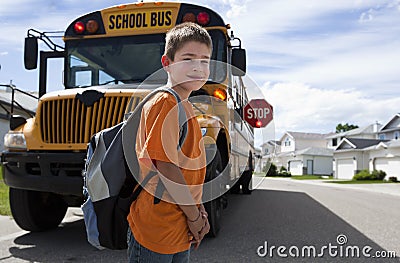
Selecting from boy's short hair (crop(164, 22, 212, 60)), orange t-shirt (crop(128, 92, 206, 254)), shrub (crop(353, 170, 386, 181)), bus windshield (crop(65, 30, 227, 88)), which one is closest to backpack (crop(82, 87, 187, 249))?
orange t-shirt (crop(128, 92, 206, 254))

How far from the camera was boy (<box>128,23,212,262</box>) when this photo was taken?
1863mm

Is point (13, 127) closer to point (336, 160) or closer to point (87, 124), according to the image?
point (87, 124)

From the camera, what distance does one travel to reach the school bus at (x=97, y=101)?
195 inches

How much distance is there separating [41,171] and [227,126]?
2291 mm

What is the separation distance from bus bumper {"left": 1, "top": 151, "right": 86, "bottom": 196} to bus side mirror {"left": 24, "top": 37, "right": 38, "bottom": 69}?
1.60m

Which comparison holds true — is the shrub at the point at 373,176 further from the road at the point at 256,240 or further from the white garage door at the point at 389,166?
the road at the point at 256,240

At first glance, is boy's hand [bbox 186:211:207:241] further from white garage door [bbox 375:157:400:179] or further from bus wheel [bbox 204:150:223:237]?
white garage door [bbox 375:157:400:179]

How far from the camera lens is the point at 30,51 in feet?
20.7

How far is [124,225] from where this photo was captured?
2.07 meters

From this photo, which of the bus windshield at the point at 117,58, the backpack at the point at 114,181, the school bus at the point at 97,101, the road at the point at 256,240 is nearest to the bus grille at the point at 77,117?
the school bus at the point at 97,101

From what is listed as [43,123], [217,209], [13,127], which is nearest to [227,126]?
[217,209]

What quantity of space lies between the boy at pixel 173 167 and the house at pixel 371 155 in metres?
39.1

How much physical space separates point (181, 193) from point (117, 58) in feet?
14.4

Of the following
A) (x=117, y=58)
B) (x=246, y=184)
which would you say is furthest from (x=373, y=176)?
(x=117, y=58)
